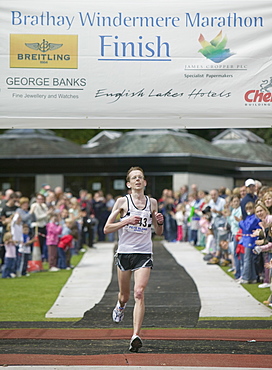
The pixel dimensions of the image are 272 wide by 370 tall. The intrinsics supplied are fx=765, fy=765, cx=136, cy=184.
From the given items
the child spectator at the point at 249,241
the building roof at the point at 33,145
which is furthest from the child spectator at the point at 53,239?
the building roof at the point at 33,145

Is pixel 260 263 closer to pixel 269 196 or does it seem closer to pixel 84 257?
pixel 269 196

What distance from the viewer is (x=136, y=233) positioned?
922 cm

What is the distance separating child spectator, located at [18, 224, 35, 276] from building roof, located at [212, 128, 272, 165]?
28.1 metres

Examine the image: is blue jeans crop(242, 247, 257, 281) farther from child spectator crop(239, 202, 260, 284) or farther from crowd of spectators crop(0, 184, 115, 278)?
crowd of spectators crop(0, 184, 115, 278)

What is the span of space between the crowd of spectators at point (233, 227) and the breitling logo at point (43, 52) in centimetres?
469

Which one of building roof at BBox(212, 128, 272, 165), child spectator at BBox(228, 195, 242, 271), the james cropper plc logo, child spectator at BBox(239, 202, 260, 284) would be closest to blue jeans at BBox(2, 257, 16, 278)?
child spectator at BBox(228, 195, 242, 271)

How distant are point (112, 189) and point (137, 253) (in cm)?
2789

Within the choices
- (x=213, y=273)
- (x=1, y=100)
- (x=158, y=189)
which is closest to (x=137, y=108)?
(x=1, y=100)

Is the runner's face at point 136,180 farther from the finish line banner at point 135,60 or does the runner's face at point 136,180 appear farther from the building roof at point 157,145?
the building roof at point 157,145

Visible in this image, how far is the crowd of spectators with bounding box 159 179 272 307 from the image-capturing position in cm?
1416

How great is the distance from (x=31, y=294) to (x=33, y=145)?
28016mm

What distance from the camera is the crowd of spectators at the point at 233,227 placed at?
1416 centimetres

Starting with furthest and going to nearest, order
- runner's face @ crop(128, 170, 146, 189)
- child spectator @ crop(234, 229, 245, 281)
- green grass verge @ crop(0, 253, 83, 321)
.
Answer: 1. child spectator @ crop(234, 229, 245, 281)
2. green grass verge @ crop(0, 253, 83, 321)
3. runner's face @ crop(128, 170, 146, 189)

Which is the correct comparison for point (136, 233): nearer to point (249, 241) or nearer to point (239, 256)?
point (249, 241)
